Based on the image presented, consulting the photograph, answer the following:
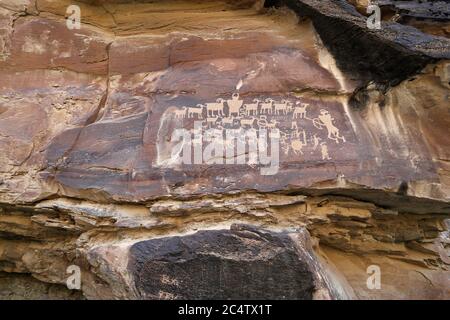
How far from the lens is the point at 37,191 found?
14.7 ft

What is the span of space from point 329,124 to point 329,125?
12 mm

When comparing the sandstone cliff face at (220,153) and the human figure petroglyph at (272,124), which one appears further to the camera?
the human figure petroglyph at (272,124)

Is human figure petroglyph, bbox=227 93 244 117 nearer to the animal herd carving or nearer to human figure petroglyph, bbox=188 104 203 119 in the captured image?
the animal herd carving

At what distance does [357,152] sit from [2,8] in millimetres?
4586

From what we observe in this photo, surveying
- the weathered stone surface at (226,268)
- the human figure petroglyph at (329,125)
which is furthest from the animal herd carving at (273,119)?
the weathered stone surface at (226,268)

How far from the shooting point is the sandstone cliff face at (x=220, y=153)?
4113 millimetres

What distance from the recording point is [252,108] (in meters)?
4.71

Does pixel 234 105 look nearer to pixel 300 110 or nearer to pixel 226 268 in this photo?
pixel 300 110

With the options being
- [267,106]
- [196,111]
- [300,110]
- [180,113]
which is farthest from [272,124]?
[180,113]

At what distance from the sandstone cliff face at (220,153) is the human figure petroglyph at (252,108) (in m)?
0.02

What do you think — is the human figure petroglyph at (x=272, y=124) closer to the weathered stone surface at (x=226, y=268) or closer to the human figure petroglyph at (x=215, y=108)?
the human figure petroglyph at (x=215, y=108)

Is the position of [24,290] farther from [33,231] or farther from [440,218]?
[440,218]

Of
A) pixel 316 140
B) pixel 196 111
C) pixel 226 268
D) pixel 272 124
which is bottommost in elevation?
pixel 226 268

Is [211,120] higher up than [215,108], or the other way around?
[215,108]
